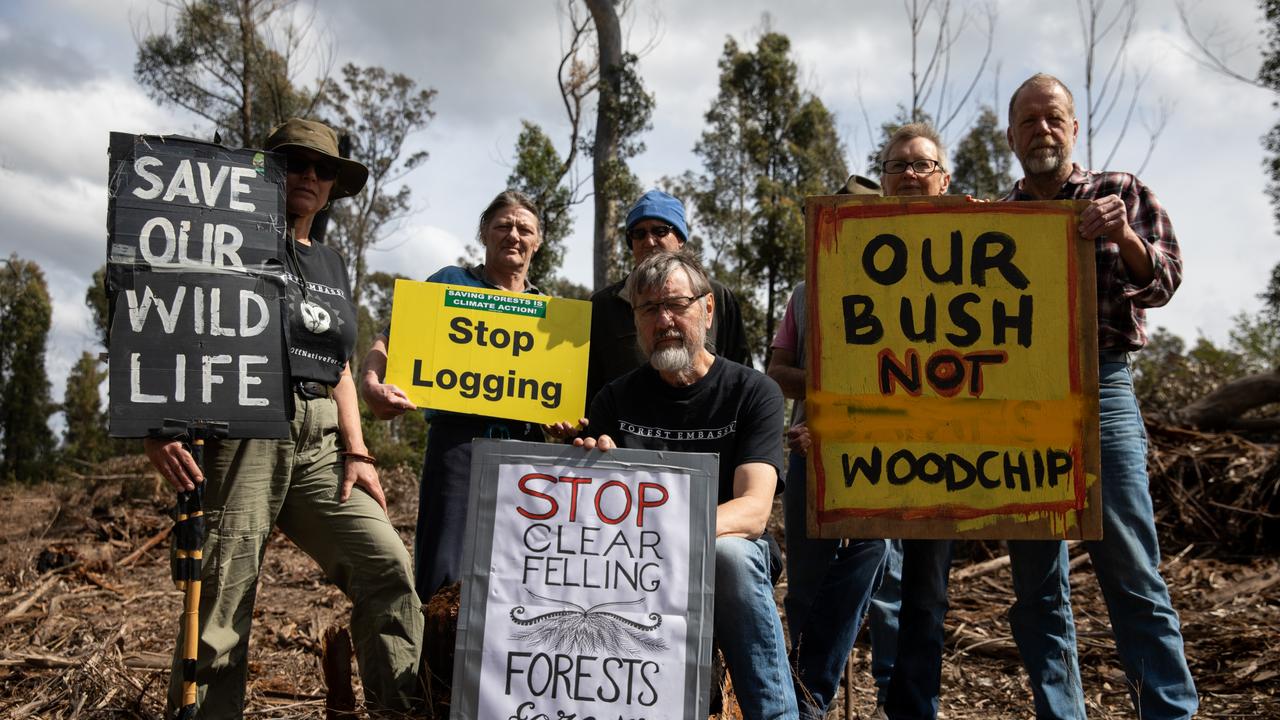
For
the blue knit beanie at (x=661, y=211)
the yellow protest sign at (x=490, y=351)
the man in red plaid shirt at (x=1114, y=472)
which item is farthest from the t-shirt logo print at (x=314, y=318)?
the man in red plaid shirt at (x=1114, y=472)

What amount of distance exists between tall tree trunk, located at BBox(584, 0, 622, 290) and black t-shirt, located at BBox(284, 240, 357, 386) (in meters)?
13.3

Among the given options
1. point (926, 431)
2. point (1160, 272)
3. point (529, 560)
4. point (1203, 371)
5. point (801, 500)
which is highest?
point (1203, 371)

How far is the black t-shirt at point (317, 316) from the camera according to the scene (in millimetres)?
3178

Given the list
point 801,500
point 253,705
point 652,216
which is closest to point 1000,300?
point 801,500

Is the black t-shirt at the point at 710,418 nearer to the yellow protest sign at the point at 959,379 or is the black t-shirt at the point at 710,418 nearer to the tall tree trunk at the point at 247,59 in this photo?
the yellow protest sign at the point at 959,379

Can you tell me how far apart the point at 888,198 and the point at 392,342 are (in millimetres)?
1847

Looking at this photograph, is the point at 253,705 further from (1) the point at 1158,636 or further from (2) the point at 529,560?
(1) the point at 1158,636

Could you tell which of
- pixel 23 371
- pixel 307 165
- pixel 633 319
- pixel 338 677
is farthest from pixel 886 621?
pixel 23 371

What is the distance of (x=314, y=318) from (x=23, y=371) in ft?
98.1

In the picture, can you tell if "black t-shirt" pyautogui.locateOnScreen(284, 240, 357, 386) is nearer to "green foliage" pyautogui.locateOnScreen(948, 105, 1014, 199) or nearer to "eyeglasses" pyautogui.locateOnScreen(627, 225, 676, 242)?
"eyeglasses" pyautogui.locateOnScreen(627, 225, 676, 242)

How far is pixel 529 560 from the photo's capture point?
266 centimetres

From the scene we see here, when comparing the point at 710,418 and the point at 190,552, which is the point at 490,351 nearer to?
the point at 710,418

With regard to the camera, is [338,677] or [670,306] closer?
[670,306]

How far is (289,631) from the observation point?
5828 millimetres
